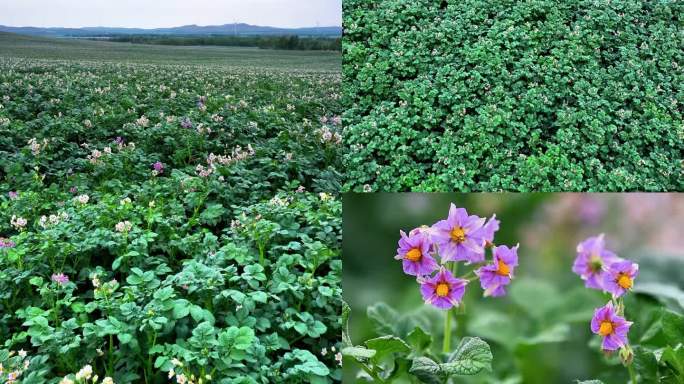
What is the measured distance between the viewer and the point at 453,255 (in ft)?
3.56

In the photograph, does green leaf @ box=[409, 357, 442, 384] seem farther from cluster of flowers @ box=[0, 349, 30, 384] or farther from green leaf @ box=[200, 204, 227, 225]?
green leaf @ box=[200, 204, 227, 225]

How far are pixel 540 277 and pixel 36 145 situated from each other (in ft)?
9.02

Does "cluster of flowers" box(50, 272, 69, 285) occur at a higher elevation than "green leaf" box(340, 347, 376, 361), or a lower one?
lower

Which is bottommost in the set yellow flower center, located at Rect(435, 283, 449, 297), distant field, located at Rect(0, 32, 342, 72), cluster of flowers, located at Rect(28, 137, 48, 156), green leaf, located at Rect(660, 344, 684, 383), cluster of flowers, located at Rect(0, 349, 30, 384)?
cluster of flowers, located at Rect(0, 349, 30, 384)

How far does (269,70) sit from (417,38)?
0.95 metres

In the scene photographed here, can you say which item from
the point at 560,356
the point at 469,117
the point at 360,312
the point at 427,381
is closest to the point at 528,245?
the point at 560,356

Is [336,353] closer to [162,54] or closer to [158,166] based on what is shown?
[158,166]

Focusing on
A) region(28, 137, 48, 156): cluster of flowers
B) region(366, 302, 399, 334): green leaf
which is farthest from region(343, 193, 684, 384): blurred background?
region(28, 137, 48, 156): cluster of flowers

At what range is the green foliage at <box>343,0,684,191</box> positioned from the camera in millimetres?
3283

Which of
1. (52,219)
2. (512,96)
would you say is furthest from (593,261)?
(512,96)

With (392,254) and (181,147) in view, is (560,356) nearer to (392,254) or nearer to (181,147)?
(392,254)

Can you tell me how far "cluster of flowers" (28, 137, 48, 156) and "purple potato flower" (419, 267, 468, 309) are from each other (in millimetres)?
2726

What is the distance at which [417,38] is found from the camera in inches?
143

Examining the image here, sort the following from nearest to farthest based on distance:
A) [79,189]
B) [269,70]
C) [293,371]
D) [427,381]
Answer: [427,381]
[293,371]
[79,189]
[269,70]
